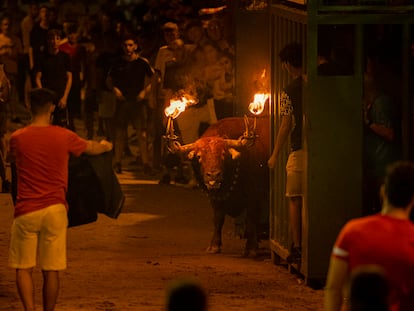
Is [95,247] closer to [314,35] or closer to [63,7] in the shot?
[314,35]

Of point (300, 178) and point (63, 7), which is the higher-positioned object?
point (63, 7)

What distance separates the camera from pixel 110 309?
418 inches

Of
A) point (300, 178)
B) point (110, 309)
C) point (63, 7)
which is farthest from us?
point (63, 7)

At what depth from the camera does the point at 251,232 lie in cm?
1323

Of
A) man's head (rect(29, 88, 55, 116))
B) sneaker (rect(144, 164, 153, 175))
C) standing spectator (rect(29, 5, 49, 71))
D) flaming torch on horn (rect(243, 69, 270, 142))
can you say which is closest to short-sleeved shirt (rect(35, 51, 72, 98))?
sneaker (rect(144, 164, 153, 175))

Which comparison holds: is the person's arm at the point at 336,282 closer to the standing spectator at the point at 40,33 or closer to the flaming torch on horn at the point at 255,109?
the flaming torch on horn at the point at 255,109

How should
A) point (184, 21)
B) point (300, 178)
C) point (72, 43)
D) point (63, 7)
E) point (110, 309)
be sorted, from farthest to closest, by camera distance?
point (63, 7) < point (72, 43) < point (184, 21) < point (300, 178) < point (110, 309)

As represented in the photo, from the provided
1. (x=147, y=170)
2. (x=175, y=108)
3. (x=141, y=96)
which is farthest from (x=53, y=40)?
(x=175, y=108)

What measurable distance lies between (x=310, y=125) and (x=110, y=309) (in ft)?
7.20

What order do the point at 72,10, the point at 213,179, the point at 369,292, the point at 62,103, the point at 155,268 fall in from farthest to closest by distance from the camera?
the point at 72,10, the point at 62,103, the point at 213,179, the point at 155,268, the point at 369,292

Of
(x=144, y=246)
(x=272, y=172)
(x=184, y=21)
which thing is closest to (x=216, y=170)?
(x=272, y=172)

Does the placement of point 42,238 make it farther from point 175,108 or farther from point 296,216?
point 175,108

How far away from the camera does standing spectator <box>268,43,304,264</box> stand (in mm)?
11586

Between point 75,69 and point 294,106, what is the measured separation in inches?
450
